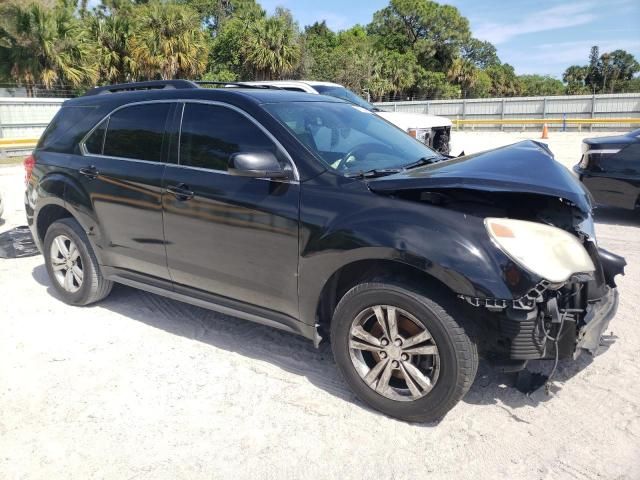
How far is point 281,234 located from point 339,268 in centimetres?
46

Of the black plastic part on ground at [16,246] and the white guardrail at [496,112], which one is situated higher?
the white guardrail at [496,112]

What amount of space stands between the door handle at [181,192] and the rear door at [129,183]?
0.16 m

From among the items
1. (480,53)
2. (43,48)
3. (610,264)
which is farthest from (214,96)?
(480,53)

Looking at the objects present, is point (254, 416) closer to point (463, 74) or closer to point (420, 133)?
point (420, 133)

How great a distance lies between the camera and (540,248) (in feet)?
9.37

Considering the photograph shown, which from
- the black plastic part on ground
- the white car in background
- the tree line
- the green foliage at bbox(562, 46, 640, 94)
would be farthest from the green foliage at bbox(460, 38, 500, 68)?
the black plastic part on ground

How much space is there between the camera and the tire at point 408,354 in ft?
9.48

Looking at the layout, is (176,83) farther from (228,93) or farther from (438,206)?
(438,206)

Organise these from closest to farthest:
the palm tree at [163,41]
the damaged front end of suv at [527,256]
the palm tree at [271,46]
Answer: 1. the damaged front end of suv at [527,256]
2. the palm tree at [163,41]
3. the palm tree at [271,46]

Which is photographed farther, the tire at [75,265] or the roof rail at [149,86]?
the tire at [75,265]

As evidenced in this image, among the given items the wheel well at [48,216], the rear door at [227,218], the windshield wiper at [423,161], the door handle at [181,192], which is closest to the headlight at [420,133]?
the windshield wiper at [423,161]

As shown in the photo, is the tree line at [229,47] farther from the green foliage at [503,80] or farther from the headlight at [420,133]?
the headlight at [420,133]

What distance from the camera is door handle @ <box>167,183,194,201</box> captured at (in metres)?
3.84

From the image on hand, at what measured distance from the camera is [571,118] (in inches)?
1073
